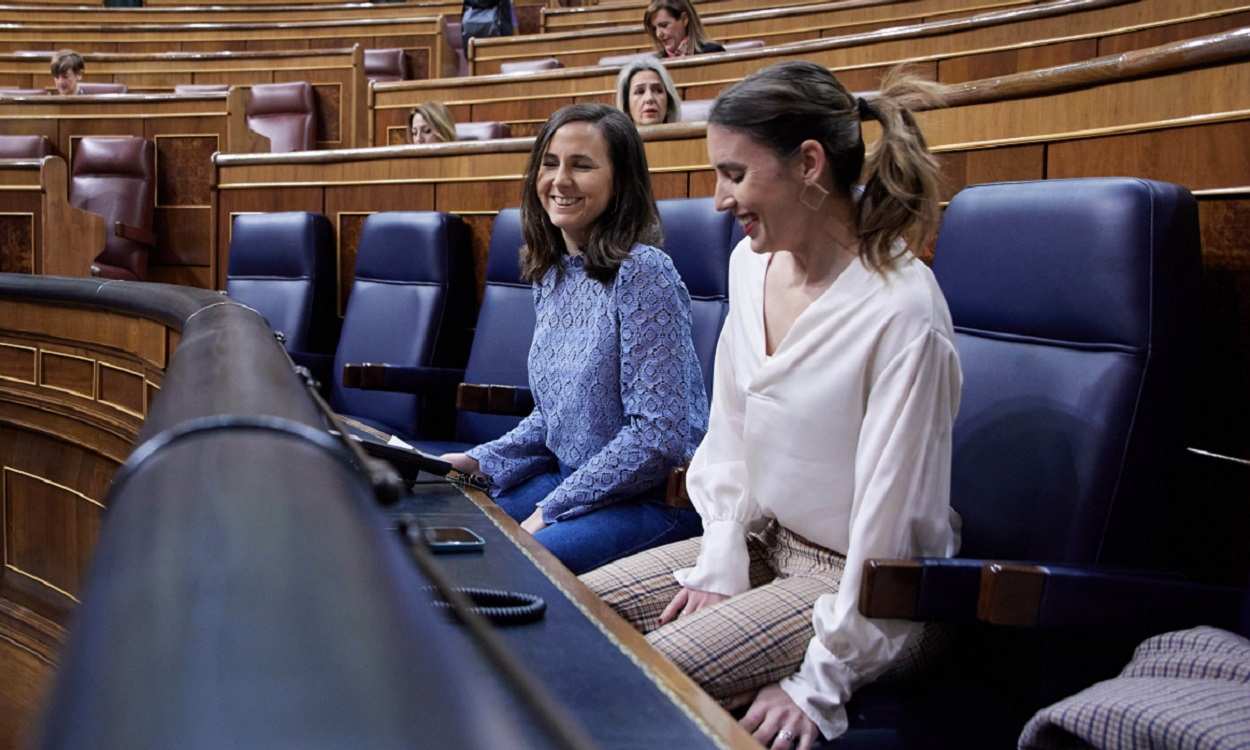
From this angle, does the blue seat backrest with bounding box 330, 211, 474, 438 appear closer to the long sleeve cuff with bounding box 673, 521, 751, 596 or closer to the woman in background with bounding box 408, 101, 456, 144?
A: the woman in background with bounding box 408, 101, 456, 144

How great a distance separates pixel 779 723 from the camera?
51 cm

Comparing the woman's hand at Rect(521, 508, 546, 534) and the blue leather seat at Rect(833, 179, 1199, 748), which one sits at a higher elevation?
the blue leather seat at Rect(833, 179, 1199, 748)

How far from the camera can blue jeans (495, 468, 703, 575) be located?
0.72 meters

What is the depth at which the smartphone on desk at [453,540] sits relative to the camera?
53 centimetres

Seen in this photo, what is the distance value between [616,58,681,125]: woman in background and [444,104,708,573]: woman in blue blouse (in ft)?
2.05

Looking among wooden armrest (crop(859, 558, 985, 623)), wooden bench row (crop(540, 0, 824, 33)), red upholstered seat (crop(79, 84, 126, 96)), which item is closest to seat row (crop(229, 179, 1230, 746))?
wooden armrest (crop(859, 558, 985, 623))

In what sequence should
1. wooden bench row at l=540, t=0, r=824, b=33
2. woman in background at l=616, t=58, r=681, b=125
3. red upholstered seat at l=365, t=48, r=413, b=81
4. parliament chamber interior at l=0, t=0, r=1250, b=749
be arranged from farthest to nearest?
red upholstered seat at l=365, t=48, r=413, b=81, wooden bench row at l=540, t=0, r=824, b=33, woman in background at l=616, t=58, r=681, b=125, parliament chamber interior at l=0, t=0, r=1250, b=749

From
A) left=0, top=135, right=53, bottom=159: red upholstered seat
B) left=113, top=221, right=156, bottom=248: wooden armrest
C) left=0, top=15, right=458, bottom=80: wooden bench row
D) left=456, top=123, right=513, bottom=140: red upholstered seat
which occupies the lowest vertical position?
left=113, top=221, right=156, bottom=248: wooden armrest

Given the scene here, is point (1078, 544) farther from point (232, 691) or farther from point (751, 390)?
point (232, 691)

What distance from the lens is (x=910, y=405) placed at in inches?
20.6

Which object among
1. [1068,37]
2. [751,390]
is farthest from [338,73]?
[751,390]

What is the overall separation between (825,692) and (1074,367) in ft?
0.63

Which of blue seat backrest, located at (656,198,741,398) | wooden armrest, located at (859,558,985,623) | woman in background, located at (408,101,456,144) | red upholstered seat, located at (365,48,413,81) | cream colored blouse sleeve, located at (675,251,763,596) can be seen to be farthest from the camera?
red upholstered seat, located at (365,48,413,81)

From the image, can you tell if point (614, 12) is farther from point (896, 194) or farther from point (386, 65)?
point (896, 194)
